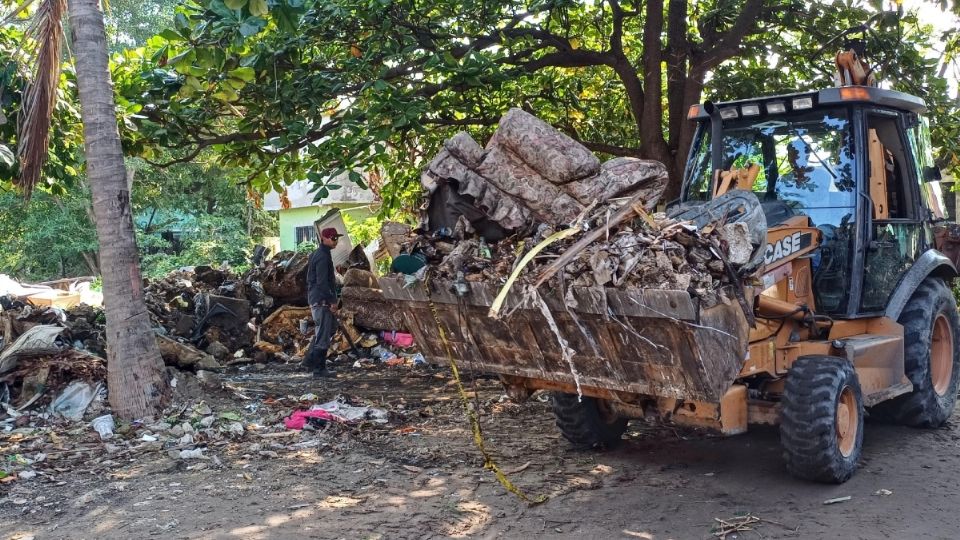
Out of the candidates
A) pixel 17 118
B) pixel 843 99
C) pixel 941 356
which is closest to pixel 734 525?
pixel 843 99

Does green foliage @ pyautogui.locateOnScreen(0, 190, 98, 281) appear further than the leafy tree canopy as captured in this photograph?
Yes

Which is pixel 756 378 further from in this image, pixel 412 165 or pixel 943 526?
pixel 412 165

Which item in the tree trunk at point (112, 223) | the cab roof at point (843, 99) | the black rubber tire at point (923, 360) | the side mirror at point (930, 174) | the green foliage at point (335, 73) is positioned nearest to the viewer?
the cab roof at point (843, 99)

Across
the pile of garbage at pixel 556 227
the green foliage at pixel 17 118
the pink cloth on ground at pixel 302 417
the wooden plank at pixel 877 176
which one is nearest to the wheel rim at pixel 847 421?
the pile of garbage at pixel 556 227

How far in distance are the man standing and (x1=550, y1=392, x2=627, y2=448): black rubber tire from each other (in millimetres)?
4705

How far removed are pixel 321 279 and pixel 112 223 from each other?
11.5ft

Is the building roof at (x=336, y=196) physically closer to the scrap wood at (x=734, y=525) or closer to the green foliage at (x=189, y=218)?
the green foliage at (x=189, y=218)

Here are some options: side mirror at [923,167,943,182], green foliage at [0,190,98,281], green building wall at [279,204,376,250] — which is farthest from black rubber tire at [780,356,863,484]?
green building wall at [279,204,376,250]

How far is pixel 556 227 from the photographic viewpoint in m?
4.95

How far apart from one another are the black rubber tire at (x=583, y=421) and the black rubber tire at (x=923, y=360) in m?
2.26

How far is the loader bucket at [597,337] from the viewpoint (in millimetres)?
4488

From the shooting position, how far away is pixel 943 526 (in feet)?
15.8

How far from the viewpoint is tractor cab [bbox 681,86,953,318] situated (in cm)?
610

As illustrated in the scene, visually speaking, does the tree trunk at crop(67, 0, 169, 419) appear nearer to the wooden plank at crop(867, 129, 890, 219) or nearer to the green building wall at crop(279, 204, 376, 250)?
the wooden plank at crop(867, 129, 890, 219)
